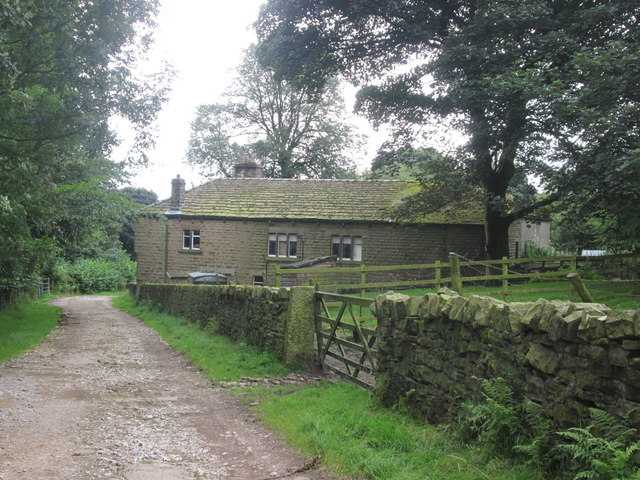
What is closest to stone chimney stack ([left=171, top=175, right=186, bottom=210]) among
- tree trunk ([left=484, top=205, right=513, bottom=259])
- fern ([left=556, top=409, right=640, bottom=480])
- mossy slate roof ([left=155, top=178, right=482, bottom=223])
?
mossy slate roof ([left=155, top=178, right=482, bottom=223])

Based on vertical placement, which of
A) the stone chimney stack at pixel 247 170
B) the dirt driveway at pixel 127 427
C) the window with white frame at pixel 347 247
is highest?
the stone chimney stack at pixel 247 170

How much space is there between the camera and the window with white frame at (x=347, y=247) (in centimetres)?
3191

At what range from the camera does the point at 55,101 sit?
12.7 metres

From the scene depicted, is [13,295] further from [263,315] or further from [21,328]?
[263,315]

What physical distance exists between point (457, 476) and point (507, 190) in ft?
69.7

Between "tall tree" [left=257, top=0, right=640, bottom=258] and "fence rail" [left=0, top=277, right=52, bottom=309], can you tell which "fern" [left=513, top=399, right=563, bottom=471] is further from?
"fence rail" [left=0, top=277, right=52, bottom=309]

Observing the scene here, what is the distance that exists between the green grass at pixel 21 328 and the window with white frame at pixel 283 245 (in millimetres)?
12891

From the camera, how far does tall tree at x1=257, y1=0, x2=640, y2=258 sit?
15445 millimetres

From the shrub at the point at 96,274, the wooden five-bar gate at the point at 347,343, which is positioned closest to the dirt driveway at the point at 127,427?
the wooden five-bar gate at the point at 347,343

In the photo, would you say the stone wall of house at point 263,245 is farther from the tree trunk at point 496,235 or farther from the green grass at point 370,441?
the green grass at point 370,441

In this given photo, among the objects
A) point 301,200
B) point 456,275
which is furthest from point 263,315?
point 301,200

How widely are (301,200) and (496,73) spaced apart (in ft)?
54.8

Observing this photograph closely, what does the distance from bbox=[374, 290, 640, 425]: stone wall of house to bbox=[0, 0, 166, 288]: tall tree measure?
8.02 metres

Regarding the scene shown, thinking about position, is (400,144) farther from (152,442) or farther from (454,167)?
(152,442)
